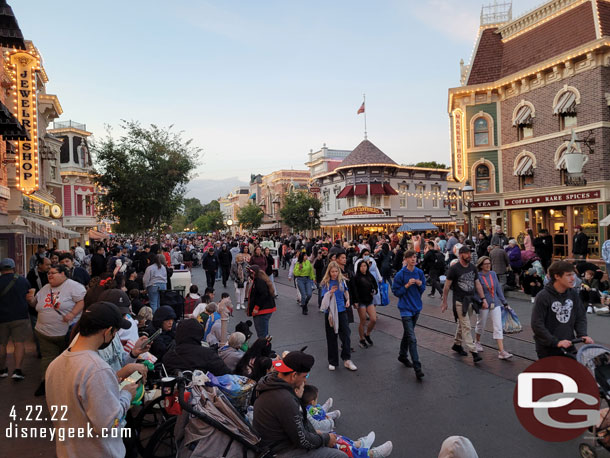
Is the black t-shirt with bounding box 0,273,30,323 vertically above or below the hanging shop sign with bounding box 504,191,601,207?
below

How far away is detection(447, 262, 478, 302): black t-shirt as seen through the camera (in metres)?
6.96

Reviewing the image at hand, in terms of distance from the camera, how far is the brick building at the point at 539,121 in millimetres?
18594

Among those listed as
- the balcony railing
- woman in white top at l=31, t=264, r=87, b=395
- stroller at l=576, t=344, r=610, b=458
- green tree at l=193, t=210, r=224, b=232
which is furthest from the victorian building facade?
green tree at l=193, t=210, r=224, b=232

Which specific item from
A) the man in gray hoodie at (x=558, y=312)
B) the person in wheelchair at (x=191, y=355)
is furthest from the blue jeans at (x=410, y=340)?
the person in wheelchair at (x=191, y=355)

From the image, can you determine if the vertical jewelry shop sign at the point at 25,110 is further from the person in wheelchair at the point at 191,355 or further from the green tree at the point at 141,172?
the person in wheelchair at the point at 191,355

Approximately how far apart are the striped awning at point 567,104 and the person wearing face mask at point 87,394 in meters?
22.8

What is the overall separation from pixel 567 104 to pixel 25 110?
2360cm

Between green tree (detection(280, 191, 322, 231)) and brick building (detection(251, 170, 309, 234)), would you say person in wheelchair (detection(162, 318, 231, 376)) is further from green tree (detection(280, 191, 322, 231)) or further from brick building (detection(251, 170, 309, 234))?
brick building (detection(251, 170, 309, 234))

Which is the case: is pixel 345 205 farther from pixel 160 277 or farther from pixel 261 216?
pixel 160 277

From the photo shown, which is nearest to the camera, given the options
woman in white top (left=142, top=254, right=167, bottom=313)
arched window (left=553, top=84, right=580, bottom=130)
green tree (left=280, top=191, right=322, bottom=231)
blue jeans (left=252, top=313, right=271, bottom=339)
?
blue jeans (left=252, top=313, right=271, bottom=339)

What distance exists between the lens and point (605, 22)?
18.6 meters

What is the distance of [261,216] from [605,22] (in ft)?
153

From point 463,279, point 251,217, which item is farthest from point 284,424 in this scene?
point 251,217

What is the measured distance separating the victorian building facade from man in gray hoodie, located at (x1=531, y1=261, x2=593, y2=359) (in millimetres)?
33473
